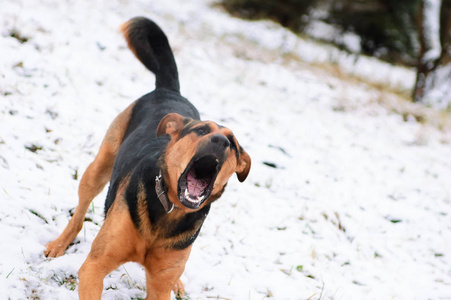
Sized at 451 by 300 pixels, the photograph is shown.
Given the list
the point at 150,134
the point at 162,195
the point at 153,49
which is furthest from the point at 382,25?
the point at 162,195

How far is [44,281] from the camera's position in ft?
10.3

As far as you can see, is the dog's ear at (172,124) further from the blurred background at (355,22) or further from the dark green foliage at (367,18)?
the dark green foliage at (367,18)

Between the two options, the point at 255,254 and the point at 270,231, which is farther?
the point at 270,231

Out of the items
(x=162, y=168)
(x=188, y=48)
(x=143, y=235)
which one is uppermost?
(x=162, y=168)

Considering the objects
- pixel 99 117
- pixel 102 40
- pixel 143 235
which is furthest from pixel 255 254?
pixel 102 40

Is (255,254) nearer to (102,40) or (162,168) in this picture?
(162,168)

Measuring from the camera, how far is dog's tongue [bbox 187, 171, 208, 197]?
115 inches

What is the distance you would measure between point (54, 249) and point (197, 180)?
148cm

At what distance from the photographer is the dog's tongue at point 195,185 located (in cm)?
292

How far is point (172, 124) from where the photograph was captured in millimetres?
3113

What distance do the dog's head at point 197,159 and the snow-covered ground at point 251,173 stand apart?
1.14 m

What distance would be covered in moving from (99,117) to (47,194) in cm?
197

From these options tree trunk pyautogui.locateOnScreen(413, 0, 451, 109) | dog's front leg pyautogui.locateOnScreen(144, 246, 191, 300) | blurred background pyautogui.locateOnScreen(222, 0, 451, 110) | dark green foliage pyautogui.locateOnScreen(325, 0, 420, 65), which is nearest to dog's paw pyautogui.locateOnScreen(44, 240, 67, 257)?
dog's front leg pyautogui.locateOnScreen(144, 246, 191, 300)

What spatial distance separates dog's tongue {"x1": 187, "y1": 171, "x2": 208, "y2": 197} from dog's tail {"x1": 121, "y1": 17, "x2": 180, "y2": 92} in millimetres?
1524
